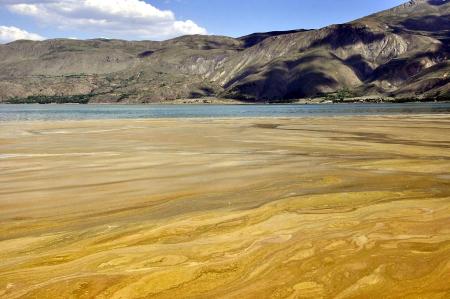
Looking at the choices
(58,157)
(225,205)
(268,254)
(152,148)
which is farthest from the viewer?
(152,148)

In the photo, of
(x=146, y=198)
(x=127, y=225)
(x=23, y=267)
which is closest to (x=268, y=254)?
(x=127, y=225)

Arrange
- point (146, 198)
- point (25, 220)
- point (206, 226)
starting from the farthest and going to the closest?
point (146, 198)
point (25, 220)
point (206, 226)

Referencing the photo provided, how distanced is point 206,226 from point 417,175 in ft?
29.7

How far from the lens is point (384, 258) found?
791 cm

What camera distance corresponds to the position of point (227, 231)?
A: 9516 mm

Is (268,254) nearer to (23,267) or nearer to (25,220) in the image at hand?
(23,267)

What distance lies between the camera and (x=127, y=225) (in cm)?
1003

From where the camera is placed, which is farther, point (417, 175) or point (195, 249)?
point (417, 175)

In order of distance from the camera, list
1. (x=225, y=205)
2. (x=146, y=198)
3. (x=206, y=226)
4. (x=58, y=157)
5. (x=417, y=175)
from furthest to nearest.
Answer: (x=58, y=157) < (x=417, y=175) < (x=146, y=198) < (x=225, y=205) < (x=206, y=226)

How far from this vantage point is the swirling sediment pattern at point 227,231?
699 centimetres

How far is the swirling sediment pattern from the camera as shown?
6.99 metres

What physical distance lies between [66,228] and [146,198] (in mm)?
3115

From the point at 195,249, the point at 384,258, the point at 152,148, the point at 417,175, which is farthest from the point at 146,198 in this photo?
the point at 152,148

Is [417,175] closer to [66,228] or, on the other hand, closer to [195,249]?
[195,249]
